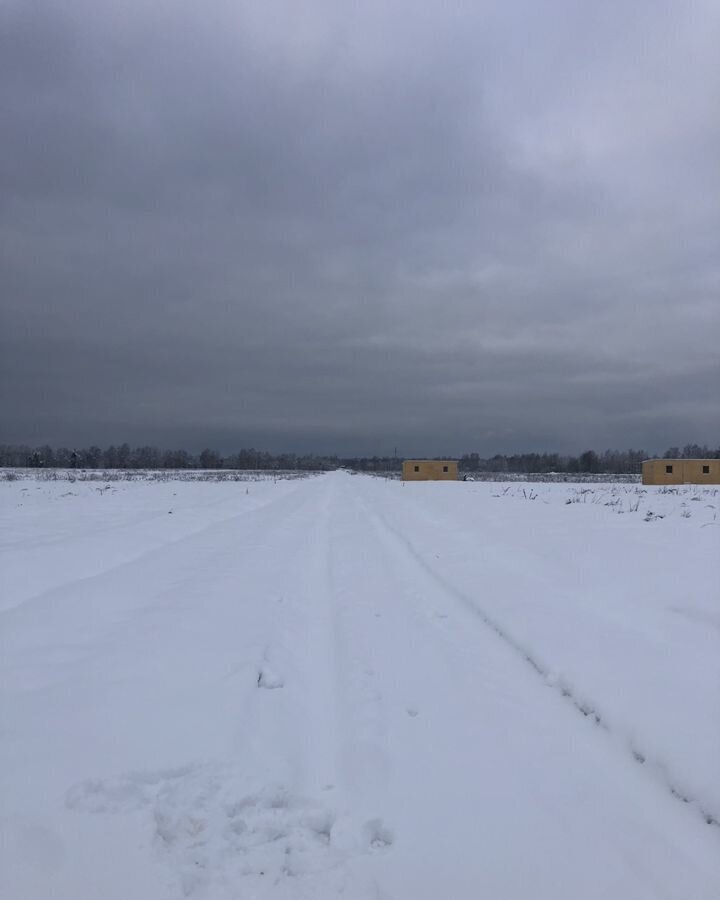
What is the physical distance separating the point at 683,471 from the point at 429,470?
78.3 feet

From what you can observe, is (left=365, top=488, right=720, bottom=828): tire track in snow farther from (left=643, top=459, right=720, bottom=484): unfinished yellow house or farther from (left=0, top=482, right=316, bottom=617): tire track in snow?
(left=643, top=459, right=720, bottom=484): unfinished yellow house

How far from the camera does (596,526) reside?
13734mm

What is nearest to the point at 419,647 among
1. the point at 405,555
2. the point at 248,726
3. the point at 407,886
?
the point at 248,726

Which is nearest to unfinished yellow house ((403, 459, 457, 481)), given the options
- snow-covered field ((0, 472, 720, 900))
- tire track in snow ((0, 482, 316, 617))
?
tire track in snow ((0, 482, 316, 617))

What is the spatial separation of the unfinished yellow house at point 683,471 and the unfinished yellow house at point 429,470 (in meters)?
19.9

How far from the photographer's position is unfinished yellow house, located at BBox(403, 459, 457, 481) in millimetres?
62469

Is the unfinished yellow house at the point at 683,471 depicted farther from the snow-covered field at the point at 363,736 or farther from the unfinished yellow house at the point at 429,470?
the snow-covered field at the point at 363,736

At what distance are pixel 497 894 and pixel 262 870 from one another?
110 cm

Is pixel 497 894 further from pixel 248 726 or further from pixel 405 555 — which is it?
pixel 405 555

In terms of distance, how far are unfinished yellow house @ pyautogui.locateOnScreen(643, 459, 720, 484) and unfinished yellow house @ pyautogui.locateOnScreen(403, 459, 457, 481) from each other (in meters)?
19.9

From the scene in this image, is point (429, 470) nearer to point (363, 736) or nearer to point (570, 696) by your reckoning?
point (570, 696)

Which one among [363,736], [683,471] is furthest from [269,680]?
[683,471]

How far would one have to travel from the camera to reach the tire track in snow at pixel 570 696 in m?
3.39

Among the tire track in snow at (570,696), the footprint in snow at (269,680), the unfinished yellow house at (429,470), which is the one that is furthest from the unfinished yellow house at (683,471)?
the footprint in snow at (269,680)
